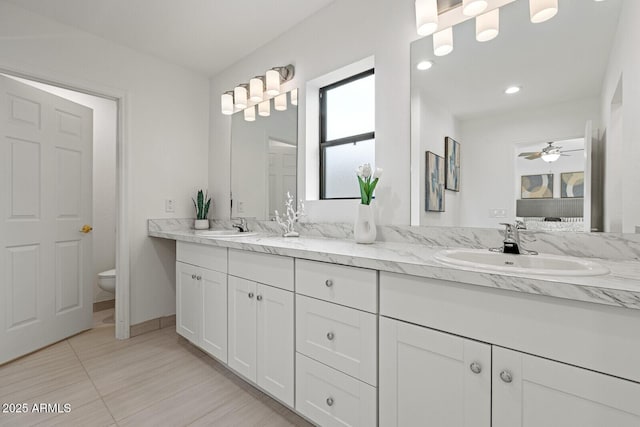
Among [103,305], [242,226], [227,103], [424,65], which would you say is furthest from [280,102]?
[103,305]

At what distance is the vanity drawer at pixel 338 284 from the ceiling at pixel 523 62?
97cm

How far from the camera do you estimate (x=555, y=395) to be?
2.55 ft

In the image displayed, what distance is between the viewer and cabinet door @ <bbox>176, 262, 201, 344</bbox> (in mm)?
2111

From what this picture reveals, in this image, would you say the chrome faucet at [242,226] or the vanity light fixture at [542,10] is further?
the chrome faucet at [242,226]

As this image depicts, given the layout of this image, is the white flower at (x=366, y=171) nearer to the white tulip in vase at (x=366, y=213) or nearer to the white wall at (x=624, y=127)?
the white tulip in vase at (x=366, y=213)

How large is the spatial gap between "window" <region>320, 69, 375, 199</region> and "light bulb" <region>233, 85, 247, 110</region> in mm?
752

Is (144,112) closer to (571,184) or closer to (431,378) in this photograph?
Result: (431,378)

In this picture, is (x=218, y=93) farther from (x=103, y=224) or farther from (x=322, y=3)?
(x=103, y=224)

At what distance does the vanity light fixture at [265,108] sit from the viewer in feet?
8.30

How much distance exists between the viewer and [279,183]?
242cm

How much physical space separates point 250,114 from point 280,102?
427 millimetres

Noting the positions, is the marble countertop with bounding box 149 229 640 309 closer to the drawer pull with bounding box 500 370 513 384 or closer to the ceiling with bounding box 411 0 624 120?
the drawer pull with bounding box 500 370 513 384

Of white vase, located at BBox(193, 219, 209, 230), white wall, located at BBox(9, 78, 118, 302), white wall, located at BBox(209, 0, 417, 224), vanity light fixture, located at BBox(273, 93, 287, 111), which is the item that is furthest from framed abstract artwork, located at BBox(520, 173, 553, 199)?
white wall, located at BBox(9, 78, 118, 302)

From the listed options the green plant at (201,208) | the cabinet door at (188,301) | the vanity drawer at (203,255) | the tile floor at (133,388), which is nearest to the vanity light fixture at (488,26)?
the vanity drawer at (203,255)
